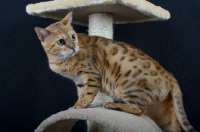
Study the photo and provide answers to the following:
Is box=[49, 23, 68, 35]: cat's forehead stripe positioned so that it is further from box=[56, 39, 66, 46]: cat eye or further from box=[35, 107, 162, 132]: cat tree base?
box=[35, 107, 162, 132]: cat tree base

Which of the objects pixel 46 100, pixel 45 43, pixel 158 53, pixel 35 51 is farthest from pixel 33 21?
pixel 158 53

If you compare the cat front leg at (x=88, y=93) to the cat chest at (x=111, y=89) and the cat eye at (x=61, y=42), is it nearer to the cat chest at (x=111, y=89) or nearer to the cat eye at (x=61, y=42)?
the cat chest at (x=111, y=89)

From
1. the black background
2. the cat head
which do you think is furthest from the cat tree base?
the black background

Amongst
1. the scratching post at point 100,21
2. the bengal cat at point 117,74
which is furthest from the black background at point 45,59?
the bengal cat at point 117,74

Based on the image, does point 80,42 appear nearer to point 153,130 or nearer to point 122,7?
point 122,7

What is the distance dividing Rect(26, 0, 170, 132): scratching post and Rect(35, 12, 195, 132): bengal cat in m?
0.08

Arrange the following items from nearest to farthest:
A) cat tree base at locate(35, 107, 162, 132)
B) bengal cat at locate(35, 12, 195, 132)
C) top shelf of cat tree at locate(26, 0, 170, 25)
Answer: cat tree base at locate(35, 107, 162, 132), bengal cat at locate(35, 12, 195, 132), top shelf of cat tree at locate(26, 0, 170, 25)

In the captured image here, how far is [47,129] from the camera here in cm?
125

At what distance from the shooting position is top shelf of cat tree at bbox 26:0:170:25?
1.40 meters

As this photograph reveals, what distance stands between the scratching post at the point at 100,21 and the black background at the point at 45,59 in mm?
291

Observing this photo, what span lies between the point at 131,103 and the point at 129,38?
79cm

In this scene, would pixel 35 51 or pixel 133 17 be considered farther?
pixel 35 51

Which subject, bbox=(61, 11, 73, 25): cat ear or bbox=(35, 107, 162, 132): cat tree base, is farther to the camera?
bbox=(61, 11, 73, 25): cat ear

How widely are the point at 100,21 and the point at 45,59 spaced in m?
A: 0.49
